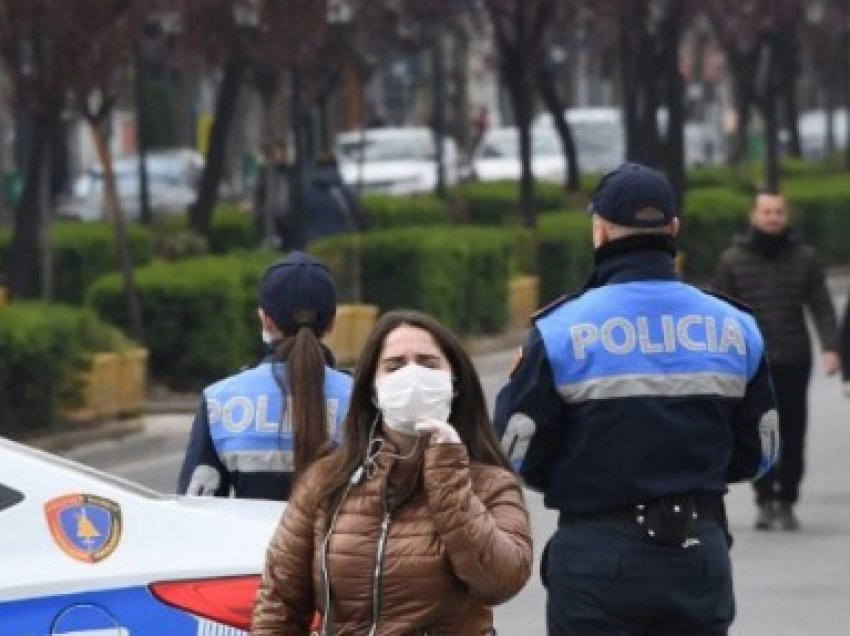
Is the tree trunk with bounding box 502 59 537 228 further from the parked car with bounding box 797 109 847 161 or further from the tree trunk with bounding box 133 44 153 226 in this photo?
the parked car with bounding box 797 109 847 161

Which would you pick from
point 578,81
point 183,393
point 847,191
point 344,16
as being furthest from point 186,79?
point 578,81

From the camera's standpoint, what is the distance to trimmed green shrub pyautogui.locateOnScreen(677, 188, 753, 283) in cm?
3262

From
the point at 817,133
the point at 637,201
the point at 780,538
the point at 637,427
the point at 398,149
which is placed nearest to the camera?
the point at 637,427

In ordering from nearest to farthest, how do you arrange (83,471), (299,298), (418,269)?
(83,471), (299,298), (418,269)

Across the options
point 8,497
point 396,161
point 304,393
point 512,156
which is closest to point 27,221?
point 304,393

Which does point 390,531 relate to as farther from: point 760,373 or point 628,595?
point 760,373

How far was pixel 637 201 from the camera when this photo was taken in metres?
6.96

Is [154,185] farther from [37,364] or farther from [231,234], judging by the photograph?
[37,364]

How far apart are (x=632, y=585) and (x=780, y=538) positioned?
8.17m

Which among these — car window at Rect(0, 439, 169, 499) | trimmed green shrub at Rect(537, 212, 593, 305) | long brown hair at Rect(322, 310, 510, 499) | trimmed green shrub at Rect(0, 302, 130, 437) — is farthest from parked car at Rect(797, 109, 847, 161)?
long brown hair at Rect(322, 310, 510, 499)

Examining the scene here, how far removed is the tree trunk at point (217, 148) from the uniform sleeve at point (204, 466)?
22.5 m

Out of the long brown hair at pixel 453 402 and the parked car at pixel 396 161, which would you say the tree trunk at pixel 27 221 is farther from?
the parked car at pixel 396 161

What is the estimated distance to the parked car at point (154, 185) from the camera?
46500 mm

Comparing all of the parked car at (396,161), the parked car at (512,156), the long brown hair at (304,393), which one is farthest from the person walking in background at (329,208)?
the long brown hair at (304,393)
